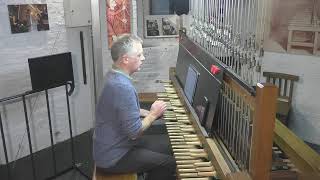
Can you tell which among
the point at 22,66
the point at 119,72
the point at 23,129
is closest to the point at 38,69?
the point at 22,66

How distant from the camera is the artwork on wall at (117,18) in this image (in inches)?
120

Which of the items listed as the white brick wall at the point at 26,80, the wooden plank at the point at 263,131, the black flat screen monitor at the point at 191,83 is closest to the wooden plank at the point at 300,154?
the wooden plank at the point at 263,131

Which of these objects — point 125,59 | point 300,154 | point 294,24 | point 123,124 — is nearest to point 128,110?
point 123,124

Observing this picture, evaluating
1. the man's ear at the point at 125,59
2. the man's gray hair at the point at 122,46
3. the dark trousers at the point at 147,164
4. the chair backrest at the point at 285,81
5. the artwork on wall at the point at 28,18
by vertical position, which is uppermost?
the artwork on wall at the point at 28,18

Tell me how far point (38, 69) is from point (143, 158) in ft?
3.93

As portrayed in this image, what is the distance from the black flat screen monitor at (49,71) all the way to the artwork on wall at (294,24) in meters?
1.63

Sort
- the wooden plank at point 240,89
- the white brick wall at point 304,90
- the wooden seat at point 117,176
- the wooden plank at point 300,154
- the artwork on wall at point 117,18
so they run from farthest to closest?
the white brick wall at point 304,90 < the artwork on wall at point 117,18 < the wooden seat at point 117,176 < the wooden plank at point 300,154 < the wooden plank at point 240,89

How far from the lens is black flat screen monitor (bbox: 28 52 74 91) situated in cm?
252

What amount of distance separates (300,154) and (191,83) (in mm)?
836

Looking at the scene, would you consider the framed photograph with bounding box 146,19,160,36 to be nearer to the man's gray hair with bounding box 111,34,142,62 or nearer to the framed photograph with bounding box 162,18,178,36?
the framed photograph with bounding box 162,18,178,36

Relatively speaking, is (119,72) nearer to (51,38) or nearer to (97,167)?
(97,167)

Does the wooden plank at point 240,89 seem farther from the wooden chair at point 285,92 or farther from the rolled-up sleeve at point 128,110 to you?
the wooden chair at point 285,92

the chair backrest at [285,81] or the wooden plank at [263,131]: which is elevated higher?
the wooden plank at [263,131]

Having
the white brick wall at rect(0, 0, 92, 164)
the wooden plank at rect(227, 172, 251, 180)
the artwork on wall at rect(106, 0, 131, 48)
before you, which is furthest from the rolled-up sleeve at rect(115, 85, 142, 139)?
the white brick wall at rect(0, 0, 92, 164)
